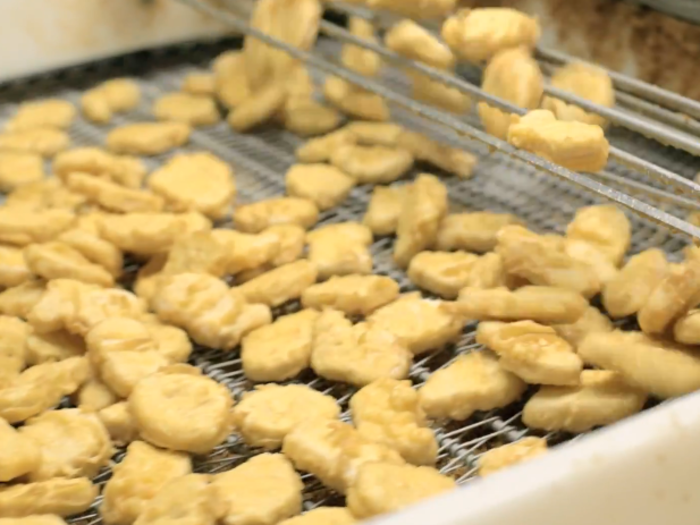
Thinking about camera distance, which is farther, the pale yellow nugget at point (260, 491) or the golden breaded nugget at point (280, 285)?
the golden breaded nugget at point (280, 285)

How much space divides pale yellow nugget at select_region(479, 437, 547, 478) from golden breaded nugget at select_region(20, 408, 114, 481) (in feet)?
0.84

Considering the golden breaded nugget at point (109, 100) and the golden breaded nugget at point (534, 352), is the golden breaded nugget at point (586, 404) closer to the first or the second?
the golden breaded nugget at point (534, 352)

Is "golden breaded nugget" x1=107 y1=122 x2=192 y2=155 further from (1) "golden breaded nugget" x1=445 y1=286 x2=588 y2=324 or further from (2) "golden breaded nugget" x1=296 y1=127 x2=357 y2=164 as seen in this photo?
(1) "golden breaded nugget" x1=445 y1=286 x2=588 y2=324

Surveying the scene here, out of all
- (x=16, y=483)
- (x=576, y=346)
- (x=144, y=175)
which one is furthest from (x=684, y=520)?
(x=144, y=175)

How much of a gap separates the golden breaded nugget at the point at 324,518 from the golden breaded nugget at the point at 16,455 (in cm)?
17

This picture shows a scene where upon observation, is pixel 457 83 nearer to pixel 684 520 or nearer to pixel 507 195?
pixel 507 195

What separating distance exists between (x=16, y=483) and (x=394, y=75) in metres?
0.76

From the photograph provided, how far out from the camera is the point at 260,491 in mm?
527

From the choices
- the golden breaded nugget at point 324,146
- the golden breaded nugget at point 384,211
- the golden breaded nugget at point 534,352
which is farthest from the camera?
the golden breaded nugget at point 324,146

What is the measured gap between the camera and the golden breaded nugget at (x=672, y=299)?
1.90ft

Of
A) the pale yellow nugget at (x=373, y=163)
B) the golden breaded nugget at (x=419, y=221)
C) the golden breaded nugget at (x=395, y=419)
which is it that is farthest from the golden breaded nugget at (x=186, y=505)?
the pale yellow nugget at (x=373, y=163)

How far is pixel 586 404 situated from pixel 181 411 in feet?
0.90

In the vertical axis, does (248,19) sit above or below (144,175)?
above

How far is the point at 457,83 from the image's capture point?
2.56 ft
